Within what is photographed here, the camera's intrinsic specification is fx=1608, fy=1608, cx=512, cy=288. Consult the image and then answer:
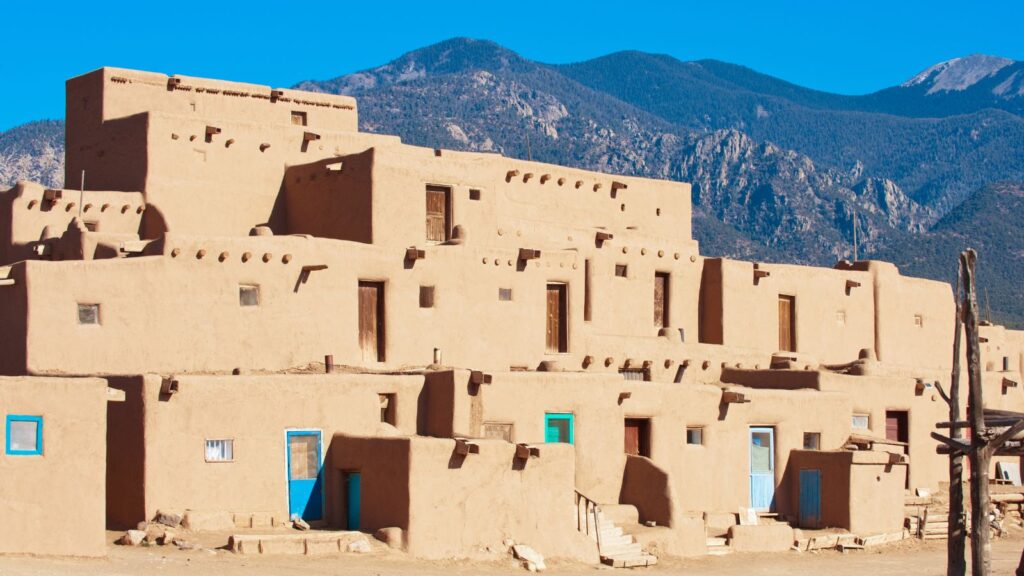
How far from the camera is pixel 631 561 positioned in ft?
89.1

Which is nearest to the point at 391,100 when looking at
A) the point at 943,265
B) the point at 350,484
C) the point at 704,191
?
the point at 704,191

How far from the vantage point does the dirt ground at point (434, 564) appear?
21656 millimetres

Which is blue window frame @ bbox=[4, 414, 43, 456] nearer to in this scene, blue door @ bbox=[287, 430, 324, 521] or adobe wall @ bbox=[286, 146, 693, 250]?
blue door @ bbox=[287, 430, 324, 521]

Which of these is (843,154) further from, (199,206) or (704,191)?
(199,206)

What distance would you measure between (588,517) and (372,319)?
604 cm

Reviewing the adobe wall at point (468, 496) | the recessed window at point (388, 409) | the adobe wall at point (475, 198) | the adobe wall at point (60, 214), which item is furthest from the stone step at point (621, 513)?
the adobe wall at point (60, 214)

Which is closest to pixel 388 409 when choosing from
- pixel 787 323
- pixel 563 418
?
pixel 563 418

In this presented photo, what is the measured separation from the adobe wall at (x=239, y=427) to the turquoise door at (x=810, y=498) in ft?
30.6

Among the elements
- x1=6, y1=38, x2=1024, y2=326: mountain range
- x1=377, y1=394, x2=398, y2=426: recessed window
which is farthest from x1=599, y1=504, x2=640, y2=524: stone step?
x1=6, y1=38, x2=1024, y2=326: mountain range

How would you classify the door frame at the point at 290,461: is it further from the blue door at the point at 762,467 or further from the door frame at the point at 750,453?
the blue door at the point at 762,467

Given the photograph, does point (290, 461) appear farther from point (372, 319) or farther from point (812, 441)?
point (812, 441)

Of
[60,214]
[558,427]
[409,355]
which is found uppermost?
[60,214]

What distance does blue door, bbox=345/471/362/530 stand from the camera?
1027 inches

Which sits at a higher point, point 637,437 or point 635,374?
point 635,374
